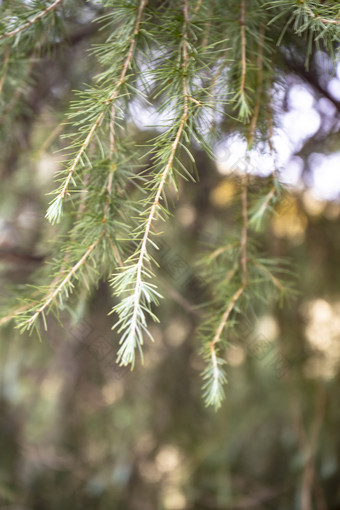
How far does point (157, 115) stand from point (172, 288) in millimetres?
Result: 550

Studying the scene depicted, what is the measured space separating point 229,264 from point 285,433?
110cm

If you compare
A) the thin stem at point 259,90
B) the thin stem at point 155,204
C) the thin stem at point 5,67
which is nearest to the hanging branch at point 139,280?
the thin stem at point 155,204

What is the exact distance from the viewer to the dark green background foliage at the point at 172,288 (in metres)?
0.62

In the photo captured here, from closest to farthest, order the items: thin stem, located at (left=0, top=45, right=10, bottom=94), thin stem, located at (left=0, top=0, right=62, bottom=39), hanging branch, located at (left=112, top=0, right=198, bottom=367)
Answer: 1. hanging branch, located at (left=112, top=0, right=198, bottom=367)
2. thin stem, located at (left=0, top=0, right=62, bottom=39)
3. thin stem, located at (left=0, top=45, right=10, bottom=94)

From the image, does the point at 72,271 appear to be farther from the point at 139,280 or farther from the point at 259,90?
the point at 259,90

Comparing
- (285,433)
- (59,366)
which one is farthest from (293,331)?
(59,366)

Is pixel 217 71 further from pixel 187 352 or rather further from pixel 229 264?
pixel 187 352

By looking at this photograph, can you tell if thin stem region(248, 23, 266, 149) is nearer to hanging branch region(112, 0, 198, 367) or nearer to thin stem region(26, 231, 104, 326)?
hanging branch region(112, 0, 198, 367)

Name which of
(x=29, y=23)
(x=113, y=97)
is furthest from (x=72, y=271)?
(x=29, y=23)

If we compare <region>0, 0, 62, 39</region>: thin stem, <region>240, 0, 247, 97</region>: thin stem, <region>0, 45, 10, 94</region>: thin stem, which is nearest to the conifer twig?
<region>240, 0, 247, 97</region>: thin stem

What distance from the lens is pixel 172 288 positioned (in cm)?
106

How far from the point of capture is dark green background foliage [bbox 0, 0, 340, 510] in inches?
24.5

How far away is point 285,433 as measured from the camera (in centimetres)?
157

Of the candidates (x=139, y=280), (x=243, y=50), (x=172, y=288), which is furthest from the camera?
(x=172, y=288)
